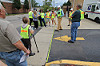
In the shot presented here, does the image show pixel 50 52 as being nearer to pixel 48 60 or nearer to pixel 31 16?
pixel 48 60

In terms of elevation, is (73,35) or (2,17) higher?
(2,17)

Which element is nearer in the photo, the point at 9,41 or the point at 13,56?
the point at 9,41

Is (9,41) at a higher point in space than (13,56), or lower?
higher

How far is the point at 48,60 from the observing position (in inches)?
126

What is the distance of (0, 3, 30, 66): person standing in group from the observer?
55.1 inches

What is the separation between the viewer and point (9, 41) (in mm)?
1505

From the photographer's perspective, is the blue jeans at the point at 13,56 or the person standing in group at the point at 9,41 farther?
the blue jeans at the point at 13,56

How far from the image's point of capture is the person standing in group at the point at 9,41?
1.40 m

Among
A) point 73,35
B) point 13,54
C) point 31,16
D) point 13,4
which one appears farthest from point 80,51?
point 13,4

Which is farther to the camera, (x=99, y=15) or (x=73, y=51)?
(x=99, y=15)

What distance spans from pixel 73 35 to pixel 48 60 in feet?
7.11

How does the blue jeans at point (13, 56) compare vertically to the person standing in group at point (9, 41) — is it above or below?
below

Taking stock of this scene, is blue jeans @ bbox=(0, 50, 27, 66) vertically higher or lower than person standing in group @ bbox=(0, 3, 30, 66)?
lower

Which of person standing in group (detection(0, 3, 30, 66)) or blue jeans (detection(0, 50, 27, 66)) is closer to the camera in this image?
person standing in group (detection(0, 3, 30, 66))
